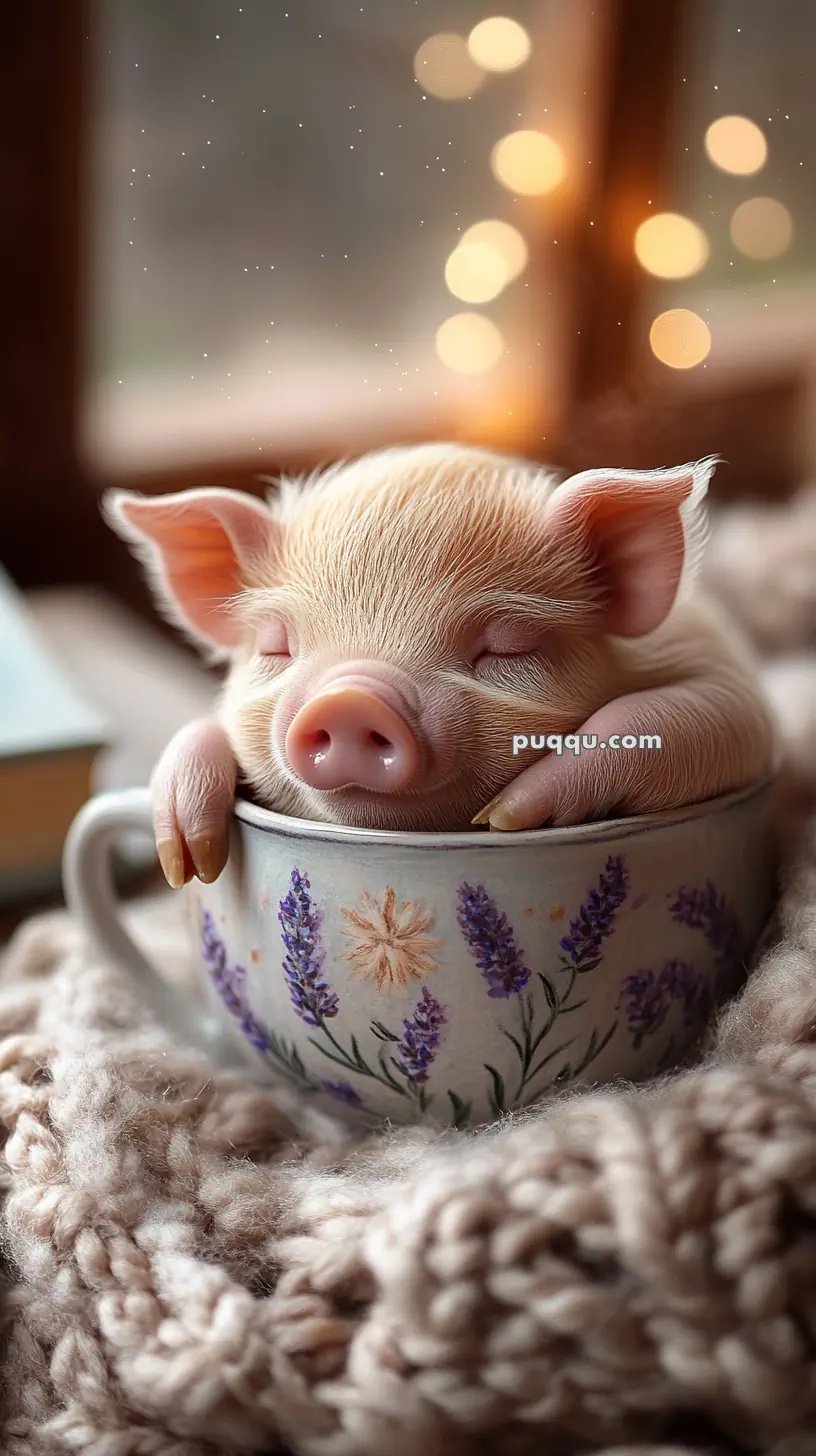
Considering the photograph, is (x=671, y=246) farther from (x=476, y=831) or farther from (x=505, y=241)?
(x=476, y=831)

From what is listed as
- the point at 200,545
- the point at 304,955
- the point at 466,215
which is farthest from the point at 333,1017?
the point at 466,215

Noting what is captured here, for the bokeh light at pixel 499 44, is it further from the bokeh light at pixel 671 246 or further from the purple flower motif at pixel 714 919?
the purple flower motif at pixel 714 919

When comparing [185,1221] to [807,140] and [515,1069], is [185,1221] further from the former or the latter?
[807,140]

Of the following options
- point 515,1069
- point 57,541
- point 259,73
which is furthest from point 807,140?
point 57,541

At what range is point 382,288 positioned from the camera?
1.36 feet

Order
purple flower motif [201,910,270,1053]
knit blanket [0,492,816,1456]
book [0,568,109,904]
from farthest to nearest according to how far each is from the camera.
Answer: book [0,568,109,904] < purple flower motif [201,910,270,1053] < knit blanket [0,492,816,1456]

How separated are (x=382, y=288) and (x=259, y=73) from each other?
7 cm

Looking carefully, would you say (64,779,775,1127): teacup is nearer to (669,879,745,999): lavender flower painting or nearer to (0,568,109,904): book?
(669,879,745,999): lavender flower painting

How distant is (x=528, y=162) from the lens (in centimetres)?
40

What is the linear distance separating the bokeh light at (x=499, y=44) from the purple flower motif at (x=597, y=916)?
0.25 meters

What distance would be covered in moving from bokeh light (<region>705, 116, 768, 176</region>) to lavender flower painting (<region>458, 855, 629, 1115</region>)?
21 centimetres

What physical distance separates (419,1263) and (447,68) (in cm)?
33

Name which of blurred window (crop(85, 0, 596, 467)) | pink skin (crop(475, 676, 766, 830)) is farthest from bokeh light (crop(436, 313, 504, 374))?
pink skin (crop(475, 676, 766, 830))

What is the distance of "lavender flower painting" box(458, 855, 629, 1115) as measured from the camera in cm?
32
